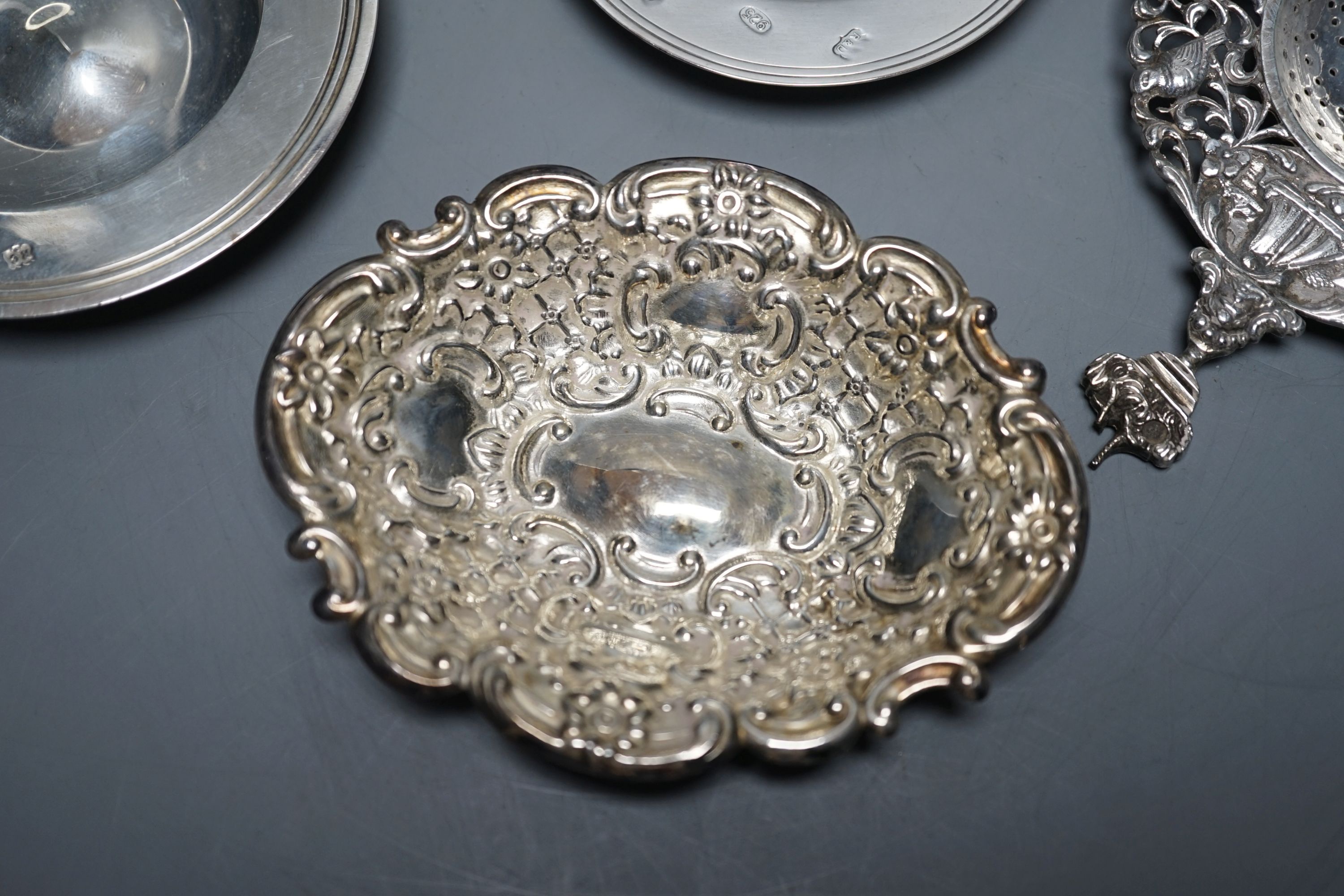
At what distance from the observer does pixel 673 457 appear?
3.38 feet

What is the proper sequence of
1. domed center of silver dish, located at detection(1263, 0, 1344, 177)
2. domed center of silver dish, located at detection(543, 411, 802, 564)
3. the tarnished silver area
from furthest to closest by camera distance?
domed center of silver dish, located at detection(1263, 0, 1344, 177)
domed center of silver dish, located at detection(543, 411, 802, 564)
the tarnished silver area

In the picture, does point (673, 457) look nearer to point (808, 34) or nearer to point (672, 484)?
point (672, 484)

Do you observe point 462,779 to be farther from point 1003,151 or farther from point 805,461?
point 1003,151

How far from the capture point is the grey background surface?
91 centimetres

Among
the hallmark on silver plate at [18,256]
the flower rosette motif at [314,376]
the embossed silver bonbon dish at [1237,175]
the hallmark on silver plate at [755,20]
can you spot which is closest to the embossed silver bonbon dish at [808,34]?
the hallmark on silver plate at [755,20]

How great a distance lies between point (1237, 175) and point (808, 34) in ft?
1.42

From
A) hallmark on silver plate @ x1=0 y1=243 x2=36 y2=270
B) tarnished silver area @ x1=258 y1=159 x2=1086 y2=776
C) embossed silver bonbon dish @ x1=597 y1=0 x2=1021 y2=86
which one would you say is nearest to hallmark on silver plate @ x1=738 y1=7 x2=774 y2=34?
embossed silver bonbon dish @ x1=597 y1=0 x2=1021 y2=86

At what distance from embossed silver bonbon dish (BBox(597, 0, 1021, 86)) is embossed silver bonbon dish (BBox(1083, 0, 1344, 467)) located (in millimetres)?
180

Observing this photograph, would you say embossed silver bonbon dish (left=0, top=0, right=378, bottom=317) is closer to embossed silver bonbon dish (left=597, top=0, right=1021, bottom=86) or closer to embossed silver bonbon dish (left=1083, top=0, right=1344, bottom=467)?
embossed silver bonbon dish (left=597, top=0, right=1021, bottom=86)

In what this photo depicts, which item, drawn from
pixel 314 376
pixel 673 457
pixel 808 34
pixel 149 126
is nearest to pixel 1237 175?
pixel 808 34

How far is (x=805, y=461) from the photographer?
3.38 ft

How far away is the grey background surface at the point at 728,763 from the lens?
91cm

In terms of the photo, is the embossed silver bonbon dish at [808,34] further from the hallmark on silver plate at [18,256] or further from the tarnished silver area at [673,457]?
the hallmark on silver plate at [18,256]

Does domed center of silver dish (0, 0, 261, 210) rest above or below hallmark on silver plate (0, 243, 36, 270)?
above
